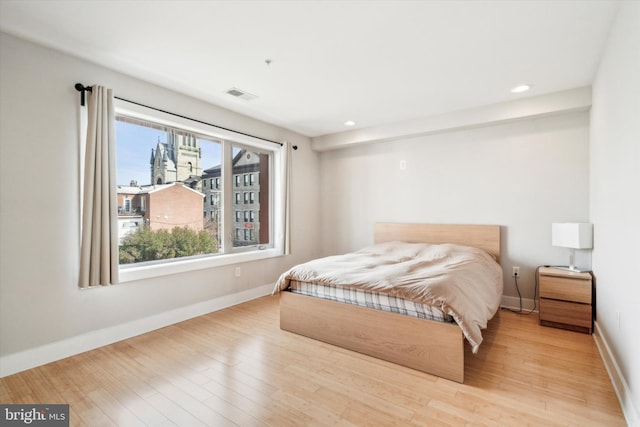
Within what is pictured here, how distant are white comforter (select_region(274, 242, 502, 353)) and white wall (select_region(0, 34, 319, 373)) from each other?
1653 mm

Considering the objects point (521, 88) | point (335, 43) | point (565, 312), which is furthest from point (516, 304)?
point (335, 43)

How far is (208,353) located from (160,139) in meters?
2.22

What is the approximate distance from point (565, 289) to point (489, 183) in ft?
4.66

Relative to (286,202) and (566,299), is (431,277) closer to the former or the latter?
(566,299)

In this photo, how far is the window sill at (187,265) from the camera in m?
2.84

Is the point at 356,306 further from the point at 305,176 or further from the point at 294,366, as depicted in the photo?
the point at 305,176

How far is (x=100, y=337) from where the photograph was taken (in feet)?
8.59

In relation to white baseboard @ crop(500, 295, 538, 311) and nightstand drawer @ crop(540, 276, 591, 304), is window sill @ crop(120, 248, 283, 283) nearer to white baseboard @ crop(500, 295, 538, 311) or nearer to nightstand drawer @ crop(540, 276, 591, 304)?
white baseboard @ crop(500, 295, 538, 311)

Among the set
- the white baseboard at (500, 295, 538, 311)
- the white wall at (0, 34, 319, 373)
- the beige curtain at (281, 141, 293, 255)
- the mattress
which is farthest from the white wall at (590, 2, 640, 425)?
the white wall at (0, 34, 319, 373)

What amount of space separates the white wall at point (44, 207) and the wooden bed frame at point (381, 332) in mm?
1537

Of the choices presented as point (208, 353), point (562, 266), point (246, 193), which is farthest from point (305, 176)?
point (562, 266)

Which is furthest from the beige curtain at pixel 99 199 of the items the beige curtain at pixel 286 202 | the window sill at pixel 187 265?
the beige curtain at pixel 286 202

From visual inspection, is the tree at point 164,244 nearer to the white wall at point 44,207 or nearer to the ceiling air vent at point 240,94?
the white wall at point 44,207

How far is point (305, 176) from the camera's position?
196 inches
